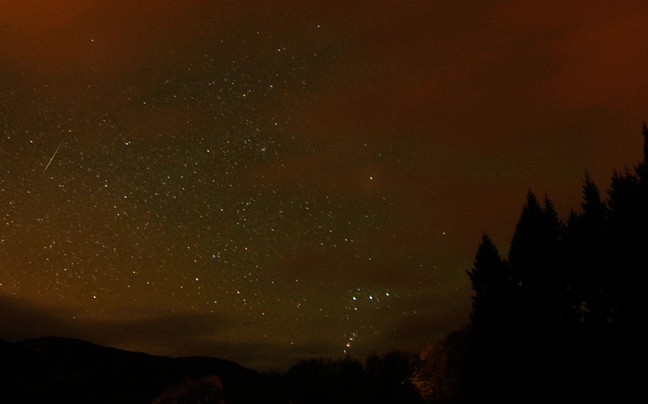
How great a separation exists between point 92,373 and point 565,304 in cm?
8058

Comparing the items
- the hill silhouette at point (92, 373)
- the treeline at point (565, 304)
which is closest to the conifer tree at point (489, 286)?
the treeline at point (565, 304)

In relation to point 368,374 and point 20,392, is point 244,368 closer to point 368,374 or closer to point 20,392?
point 20,392

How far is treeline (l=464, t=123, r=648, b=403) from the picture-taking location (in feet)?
89.7

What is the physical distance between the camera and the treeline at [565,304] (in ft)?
89.7

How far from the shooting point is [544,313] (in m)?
32.5

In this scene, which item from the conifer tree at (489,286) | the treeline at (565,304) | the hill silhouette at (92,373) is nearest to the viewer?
the treeline at (565,304)

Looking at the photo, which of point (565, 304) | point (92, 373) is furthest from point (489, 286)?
point (92, 373)

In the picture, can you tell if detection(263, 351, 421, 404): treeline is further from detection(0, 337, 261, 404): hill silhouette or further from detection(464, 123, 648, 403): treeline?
detection(464, 123, 648, 403): treeline

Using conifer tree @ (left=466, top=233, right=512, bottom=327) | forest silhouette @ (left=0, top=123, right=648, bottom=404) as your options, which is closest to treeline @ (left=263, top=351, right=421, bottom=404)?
forest silhouette @ (left=0, top=123, right=648, bottom=404)

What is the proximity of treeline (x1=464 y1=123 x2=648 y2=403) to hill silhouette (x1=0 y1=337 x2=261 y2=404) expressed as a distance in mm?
28793

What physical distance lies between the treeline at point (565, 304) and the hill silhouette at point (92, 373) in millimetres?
28793

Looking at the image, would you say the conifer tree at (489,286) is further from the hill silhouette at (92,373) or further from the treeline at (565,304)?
the hill silhouette at (92,373)

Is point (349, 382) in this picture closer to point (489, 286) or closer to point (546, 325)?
point (489, 286)

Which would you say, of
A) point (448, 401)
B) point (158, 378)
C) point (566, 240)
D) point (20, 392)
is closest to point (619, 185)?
point (566, 240)
